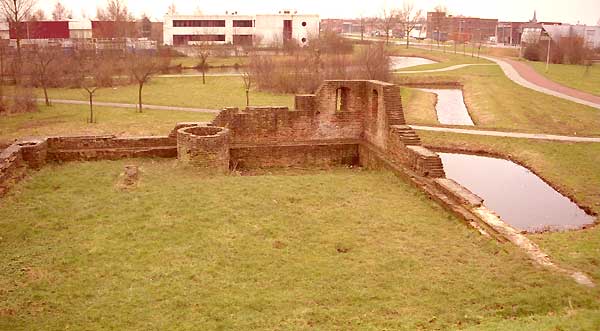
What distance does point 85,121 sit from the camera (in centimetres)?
2703

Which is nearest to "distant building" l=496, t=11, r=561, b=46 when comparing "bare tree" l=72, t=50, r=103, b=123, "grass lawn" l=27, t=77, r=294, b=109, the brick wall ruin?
"grass lawn" l=27, t=77, r=294, b=109

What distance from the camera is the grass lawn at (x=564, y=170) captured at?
10449mm

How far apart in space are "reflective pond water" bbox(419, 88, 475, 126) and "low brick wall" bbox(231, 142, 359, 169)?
11858 millimetres

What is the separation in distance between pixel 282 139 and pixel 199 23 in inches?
2393

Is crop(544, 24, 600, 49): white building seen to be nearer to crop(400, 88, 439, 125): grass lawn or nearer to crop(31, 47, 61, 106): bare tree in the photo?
crop(400, 88, 439, 125): grass lawn

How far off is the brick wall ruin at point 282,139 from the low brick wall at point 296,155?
34 mm

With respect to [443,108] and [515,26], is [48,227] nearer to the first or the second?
[443,108]

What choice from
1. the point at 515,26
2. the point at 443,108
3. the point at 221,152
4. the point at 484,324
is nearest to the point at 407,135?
the point at 221,152

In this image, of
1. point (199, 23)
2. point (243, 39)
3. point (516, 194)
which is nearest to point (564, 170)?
point (516, 194)

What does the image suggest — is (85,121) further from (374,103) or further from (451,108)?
(451,108)

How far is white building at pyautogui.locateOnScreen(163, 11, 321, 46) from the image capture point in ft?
247

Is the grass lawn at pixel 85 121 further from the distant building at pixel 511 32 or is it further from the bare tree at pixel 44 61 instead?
the distant building at pixel 511 32

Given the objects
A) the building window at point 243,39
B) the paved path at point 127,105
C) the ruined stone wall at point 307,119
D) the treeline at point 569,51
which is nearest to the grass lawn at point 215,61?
the building window at point 243,39

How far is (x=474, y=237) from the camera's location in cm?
1110
